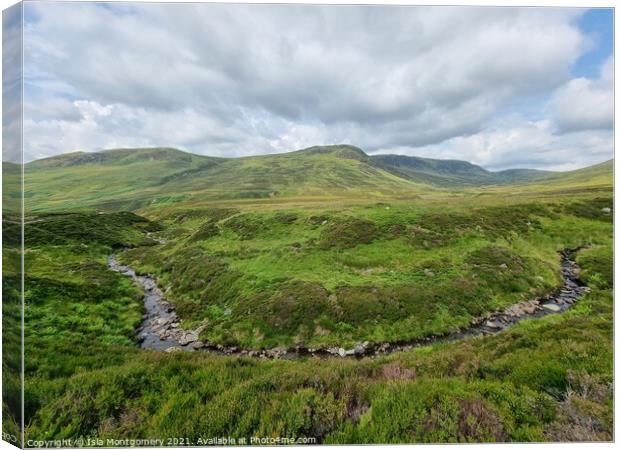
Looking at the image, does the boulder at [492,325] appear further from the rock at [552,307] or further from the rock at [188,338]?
the rock at [188,338]

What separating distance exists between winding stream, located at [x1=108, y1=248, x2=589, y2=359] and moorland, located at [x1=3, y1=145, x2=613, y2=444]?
29 centimetres

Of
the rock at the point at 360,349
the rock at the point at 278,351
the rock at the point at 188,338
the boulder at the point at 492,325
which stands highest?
the boulder at the point at 492,325

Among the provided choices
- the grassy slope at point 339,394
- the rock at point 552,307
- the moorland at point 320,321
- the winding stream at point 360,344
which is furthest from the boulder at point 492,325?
the grassy slope at point 339,394

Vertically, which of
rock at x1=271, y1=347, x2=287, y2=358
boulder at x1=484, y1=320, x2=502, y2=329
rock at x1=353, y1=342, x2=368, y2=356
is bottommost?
rock at x1=271, y1=347, x2=287, y2=358

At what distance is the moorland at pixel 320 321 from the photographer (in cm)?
491

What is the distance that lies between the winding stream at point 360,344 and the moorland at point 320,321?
289 mm

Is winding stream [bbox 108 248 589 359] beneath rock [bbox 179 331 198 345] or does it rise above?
above

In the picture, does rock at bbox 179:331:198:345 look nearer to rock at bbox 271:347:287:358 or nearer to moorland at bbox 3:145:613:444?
moorland at bbox 3:145:613:444

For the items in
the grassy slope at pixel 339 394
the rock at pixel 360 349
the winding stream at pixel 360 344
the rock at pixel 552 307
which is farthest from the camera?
the rock at pixel 552 307

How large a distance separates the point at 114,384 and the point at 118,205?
1479 inches

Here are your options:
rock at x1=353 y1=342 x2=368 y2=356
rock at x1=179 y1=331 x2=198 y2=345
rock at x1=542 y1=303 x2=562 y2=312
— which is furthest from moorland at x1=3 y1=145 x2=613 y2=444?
rock at x1=542 y1=303 x2=562 y2=312

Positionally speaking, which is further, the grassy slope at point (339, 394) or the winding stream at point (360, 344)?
the winding stream at point (360, 344)

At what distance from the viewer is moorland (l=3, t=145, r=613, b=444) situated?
16.1 ft

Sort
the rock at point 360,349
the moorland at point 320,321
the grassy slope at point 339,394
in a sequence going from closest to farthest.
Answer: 1. the grassy slope at point 339,394
2. the moorland at point 320,321
3. the rock at point 360,349
